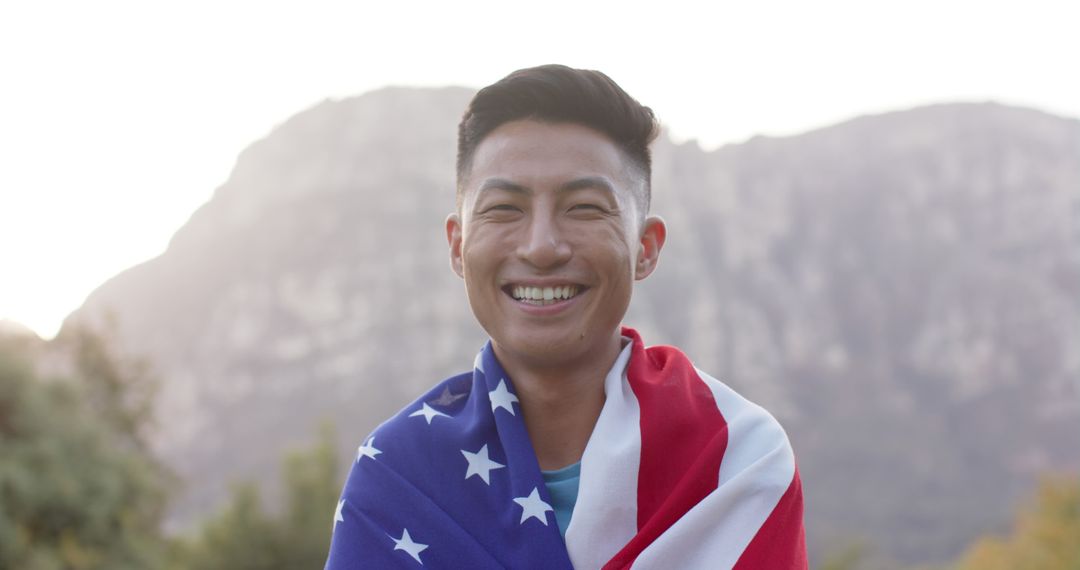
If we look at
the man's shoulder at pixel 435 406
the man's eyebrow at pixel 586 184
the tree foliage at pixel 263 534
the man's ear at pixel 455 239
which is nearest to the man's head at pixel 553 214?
the man's eyebrow at pixel 586 184

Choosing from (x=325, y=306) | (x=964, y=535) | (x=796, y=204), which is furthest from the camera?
(x=796, y=204)

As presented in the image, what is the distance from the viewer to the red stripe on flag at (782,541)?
88.6 inches

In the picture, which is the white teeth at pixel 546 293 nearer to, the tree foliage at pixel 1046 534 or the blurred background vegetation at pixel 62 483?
the blurred background vegetation at pixel 62 483

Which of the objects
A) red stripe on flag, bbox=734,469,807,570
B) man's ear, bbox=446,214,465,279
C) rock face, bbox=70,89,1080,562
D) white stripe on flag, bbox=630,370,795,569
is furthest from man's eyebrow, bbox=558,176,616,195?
rock face, bbox=70,89,1080,562

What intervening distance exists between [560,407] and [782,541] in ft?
2.04

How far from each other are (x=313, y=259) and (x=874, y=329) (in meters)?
58.2

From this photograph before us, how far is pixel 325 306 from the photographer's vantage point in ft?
317

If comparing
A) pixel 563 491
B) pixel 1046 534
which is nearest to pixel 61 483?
pixel 563 491

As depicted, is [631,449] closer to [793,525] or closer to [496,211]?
[793,525]

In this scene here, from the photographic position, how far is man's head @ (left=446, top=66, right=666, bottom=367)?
241 cm

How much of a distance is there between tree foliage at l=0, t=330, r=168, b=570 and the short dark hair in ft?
16.7

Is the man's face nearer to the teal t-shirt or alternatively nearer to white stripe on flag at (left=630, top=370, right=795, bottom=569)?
the teal t-shirt

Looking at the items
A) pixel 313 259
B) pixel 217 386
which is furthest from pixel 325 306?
pixel 217 386

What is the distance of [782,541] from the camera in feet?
7.53
